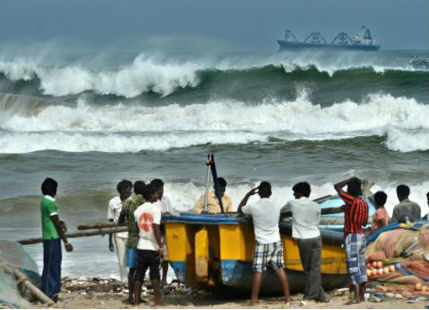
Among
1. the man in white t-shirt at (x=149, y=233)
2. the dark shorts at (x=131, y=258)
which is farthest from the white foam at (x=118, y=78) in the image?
the man in white t-shirt at (x=149, y=233)

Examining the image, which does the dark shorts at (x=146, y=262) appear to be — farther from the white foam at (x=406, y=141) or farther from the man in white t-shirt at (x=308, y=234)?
the white foam at (x=406, y=141)

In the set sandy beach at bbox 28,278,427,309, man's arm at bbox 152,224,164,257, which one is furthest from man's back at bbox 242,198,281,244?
man's arm at bbox 152,224,164,257

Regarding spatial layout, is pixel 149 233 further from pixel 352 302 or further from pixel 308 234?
pixel 352 302

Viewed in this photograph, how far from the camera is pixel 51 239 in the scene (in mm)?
8742

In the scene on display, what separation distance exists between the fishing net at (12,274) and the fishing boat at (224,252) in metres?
1.54

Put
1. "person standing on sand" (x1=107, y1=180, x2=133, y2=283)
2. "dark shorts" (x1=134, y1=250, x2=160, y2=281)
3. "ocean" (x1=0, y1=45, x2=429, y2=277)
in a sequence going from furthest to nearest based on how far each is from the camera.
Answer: "ocean" (x1=0, y1=45, x2=429, y2=277), "person standing on sand" (x1=107, y1=180, x2=133, y2=283), "dark shorts" (x1=134, y1=250, x2=160, y2=281)

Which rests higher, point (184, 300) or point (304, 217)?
point (304, 217)

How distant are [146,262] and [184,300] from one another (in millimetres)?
979

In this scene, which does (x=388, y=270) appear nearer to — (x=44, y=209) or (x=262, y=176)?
(x=44, y=209)

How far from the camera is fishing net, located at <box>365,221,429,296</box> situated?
8992mm

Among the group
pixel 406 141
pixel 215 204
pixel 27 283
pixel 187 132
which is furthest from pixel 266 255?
pixel 187 132

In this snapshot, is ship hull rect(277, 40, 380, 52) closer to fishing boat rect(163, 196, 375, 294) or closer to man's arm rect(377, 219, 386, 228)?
man's arm rect(377, 219, 386, 228)

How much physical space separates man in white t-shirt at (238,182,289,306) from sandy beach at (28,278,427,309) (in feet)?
1.32

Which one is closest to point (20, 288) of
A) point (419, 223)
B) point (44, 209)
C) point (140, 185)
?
point (44, 209)
